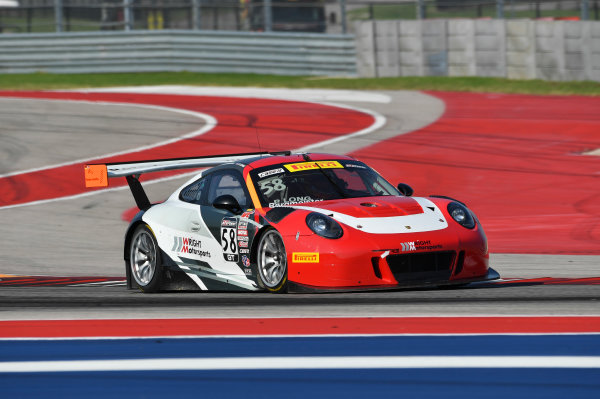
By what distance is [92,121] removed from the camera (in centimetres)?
2462

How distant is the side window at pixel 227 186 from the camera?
32.8ft

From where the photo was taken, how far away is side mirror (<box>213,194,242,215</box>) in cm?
960

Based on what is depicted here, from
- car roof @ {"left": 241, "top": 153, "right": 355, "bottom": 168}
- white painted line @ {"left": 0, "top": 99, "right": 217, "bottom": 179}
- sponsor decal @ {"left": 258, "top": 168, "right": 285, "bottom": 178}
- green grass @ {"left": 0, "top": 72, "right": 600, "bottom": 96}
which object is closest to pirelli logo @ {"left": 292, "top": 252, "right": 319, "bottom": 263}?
sponsor decal @ {"left": 258, "top": 168, "right": 285, "bottom": 178}

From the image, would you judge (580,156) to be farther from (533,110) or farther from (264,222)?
(264,222)

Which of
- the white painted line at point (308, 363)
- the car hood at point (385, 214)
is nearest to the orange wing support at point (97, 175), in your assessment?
the car hood at point (385, 214)

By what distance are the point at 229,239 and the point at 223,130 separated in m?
13.4

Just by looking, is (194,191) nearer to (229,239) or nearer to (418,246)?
(229,239)

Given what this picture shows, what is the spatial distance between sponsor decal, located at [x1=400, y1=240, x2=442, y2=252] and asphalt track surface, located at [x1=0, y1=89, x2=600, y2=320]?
356mm

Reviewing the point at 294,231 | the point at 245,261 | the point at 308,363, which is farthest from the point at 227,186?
the point at 308,363

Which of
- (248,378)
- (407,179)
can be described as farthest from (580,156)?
(248,378)

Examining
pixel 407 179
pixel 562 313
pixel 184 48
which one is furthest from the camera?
pixel 184 48

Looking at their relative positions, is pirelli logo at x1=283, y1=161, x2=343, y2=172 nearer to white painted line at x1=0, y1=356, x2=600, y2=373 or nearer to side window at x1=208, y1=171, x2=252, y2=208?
side window at x1=208, y1=171, x2=252, y2=208

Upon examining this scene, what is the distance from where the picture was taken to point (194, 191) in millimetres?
10578

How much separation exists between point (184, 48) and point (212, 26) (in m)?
1.00
